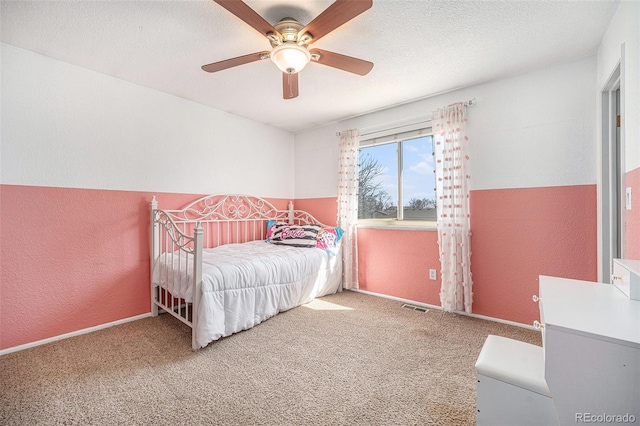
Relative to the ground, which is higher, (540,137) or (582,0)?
(582,0)

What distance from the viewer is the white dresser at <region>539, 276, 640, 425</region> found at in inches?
29.8

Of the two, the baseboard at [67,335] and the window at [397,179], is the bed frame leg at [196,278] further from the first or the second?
the window at [397,179]

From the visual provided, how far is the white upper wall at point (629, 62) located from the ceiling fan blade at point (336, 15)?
4.66ft

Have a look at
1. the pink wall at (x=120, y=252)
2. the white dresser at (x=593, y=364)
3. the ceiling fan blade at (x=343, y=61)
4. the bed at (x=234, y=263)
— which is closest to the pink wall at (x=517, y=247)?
the pink wall at (x=120, y=252)

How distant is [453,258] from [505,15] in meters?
1.93

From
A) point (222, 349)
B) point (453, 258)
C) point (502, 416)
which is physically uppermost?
point (453, 258)

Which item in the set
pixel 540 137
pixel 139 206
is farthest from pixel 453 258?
pixel 139 206

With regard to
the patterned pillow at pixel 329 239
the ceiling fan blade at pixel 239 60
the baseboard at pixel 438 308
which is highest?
the ceiling fan blade at pixel 239 60

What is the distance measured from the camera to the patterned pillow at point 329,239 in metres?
3.26

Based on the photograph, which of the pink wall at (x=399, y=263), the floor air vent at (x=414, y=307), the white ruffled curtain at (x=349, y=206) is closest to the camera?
the floor air vent at (x=414, y=307)

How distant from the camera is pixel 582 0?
5.09ft

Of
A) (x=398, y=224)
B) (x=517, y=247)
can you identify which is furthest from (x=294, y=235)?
(x=517, y=247)

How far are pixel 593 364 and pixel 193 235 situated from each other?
295cm

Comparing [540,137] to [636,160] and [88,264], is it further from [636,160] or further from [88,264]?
[88,264]
